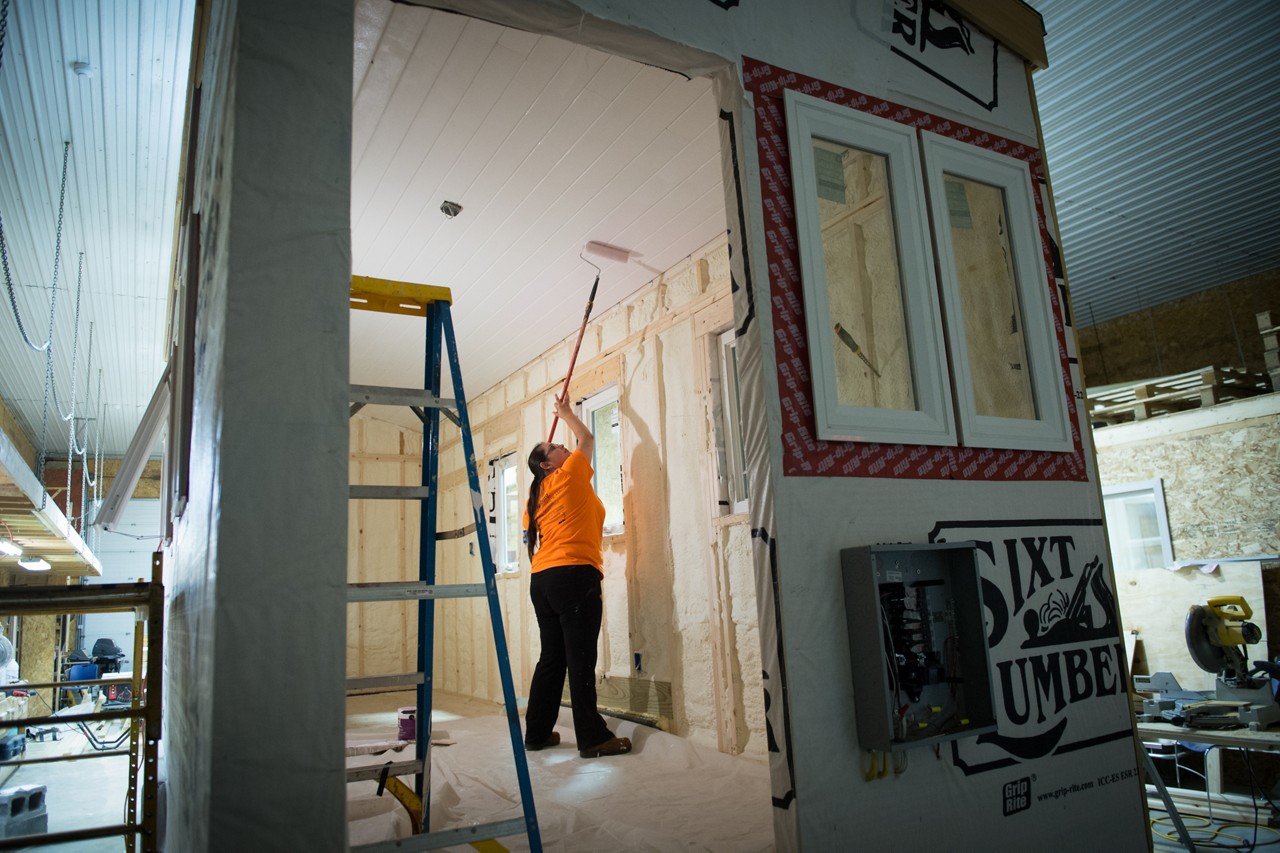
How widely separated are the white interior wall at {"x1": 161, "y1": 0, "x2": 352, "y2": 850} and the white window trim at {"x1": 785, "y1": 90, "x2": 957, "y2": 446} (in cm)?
128

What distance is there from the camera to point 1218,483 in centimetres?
561

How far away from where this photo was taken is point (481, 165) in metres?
3.63

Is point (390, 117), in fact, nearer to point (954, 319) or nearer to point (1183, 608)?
point (954, 319)

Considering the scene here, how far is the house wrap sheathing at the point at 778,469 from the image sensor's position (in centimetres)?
143

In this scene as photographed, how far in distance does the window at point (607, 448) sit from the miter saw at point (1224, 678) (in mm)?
2968

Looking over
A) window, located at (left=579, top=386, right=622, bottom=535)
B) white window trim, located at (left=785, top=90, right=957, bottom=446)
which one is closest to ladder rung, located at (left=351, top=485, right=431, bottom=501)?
white window trim, located at (left=785, top=90, right=957, bottom=446)

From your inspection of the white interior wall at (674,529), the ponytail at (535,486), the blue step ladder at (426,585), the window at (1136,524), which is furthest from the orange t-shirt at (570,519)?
the window at (1136,524)

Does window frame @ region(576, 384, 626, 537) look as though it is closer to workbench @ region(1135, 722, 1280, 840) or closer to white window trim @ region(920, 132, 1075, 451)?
white window trim @ region(920, 132, 1075, 451)

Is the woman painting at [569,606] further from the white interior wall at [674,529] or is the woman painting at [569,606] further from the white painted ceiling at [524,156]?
the white painted ceiling at [524,156]

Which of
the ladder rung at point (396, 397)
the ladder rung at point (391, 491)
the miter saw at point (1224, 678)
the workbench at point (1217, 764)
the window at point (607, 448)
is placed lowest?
the workbench at point (1217, 764)

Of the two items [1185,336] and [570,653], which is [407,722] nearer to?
[570,653]

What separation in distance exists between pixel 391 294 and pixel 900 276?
1610mm

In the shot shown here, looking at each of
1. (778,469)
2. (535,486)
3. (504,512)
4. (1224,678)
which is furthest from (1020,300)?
(504,512)

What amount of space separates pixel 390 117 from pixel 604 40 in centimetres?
147
